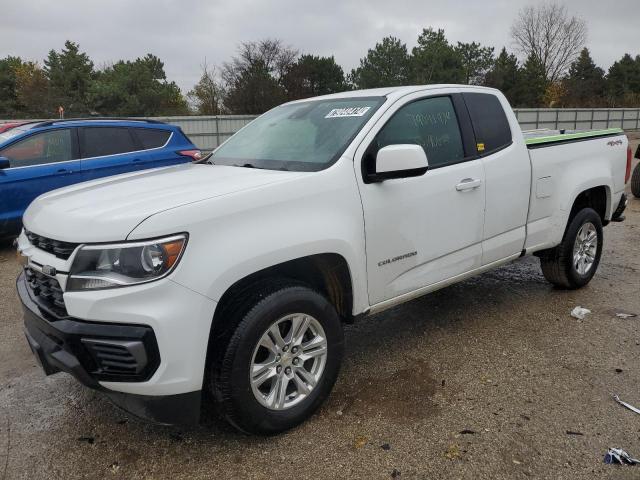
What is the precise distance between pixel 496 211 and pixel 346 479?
2282mm

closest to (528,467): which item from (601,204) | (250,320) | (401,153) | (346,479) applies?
(346,479)

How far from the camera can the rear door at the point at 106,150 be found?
716 cm

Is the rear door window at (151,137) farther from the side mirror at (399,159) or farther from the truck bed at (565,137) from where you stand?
the side mirror at (399,159)

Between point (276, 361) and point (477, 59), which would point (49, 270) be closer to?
point (276, 361)

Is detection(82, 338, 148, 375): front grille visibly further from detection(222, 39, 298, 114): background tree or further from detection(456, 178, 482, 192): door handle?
detection(222, 39, 298, 114): background tree

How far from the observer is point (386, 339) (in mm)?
4109

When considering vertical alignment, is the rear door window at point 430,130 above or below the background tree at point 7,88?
below

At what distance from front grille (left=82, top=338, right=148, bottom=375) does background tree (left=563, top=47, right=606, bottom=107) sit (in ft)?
180

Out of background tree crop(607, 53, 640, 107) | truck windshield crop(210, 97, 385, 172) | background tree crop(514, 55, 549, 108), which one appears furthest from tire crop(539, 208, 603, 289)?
background tree crop(607, 53, 640, 107)

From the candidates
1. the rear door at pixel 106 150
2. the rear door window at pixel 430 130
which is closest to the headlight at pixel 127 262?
the rear door window at pixel 430 130

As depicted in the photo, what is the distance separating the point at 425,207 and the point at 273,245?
1192 millimetres

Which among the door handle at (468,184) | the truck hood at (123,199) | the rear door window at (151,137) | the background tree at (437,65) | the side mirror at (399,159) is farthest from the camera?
the background tree at (437,65)

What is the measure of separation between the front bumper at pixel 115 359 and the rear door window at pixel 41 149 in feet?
16.7

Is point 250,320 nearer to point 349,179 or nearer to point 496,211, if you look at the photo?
point 349,179
